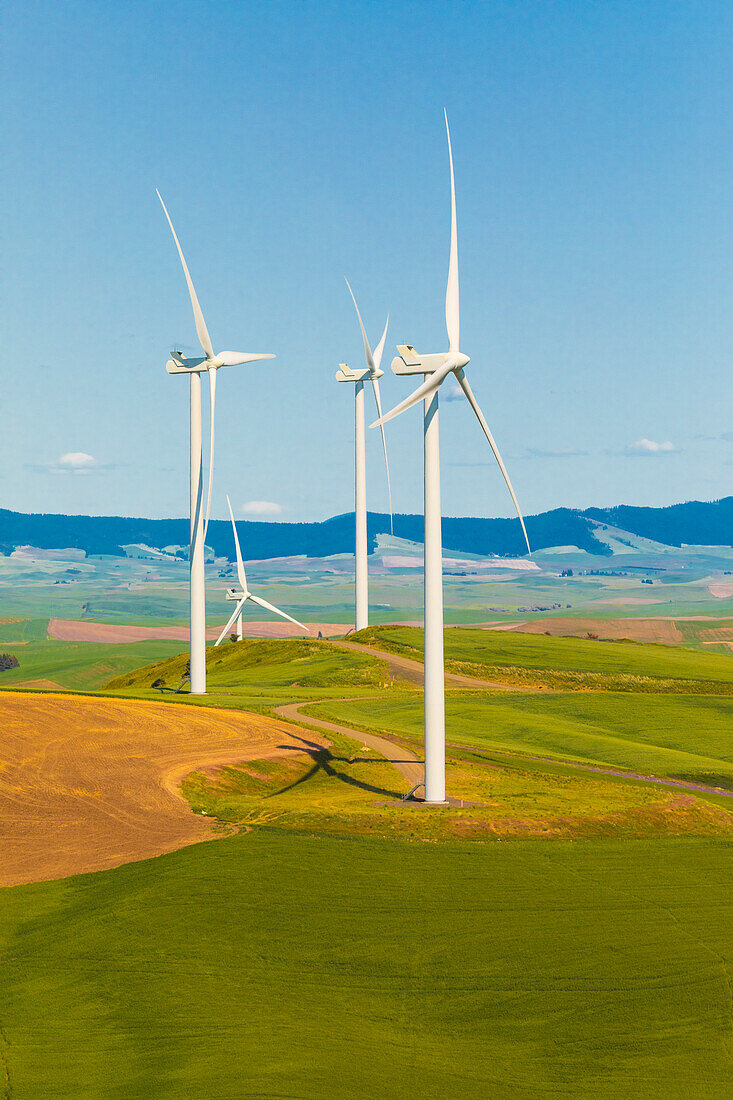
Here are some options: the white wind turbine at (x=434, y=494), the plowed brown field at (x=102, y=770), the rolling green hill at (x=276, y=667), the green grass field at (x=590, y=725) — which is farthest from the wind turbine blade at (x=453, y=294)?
the rolling green hill at (x=276, y=667)

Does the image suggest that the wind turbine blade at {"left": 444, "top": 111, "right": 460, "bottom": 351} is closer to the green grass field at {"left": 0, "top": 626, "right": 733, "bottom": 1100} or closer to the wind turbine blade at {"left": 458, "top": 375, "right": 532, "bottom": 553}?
the wind turbine blade at {"left": 458, "top": 375, "right": 532, "bottom": 553}

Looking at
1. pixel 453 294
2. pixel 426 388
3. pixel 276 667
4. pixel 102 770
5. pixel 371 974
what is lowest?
pixel 276 667

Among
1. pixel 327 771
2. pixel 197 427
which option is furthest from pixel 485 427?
pixel 197 427

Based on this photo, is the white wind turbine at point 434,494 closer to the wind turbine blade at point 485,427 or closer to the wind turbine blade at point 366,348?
the wind turbine blade at point 485,427

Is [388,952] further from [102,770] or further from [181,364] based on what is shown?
[181,364]

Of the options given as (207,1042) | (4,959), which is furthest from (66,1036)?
(4,959)

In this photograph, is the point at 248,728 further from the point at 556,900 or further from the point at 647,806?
the point at 556,900
